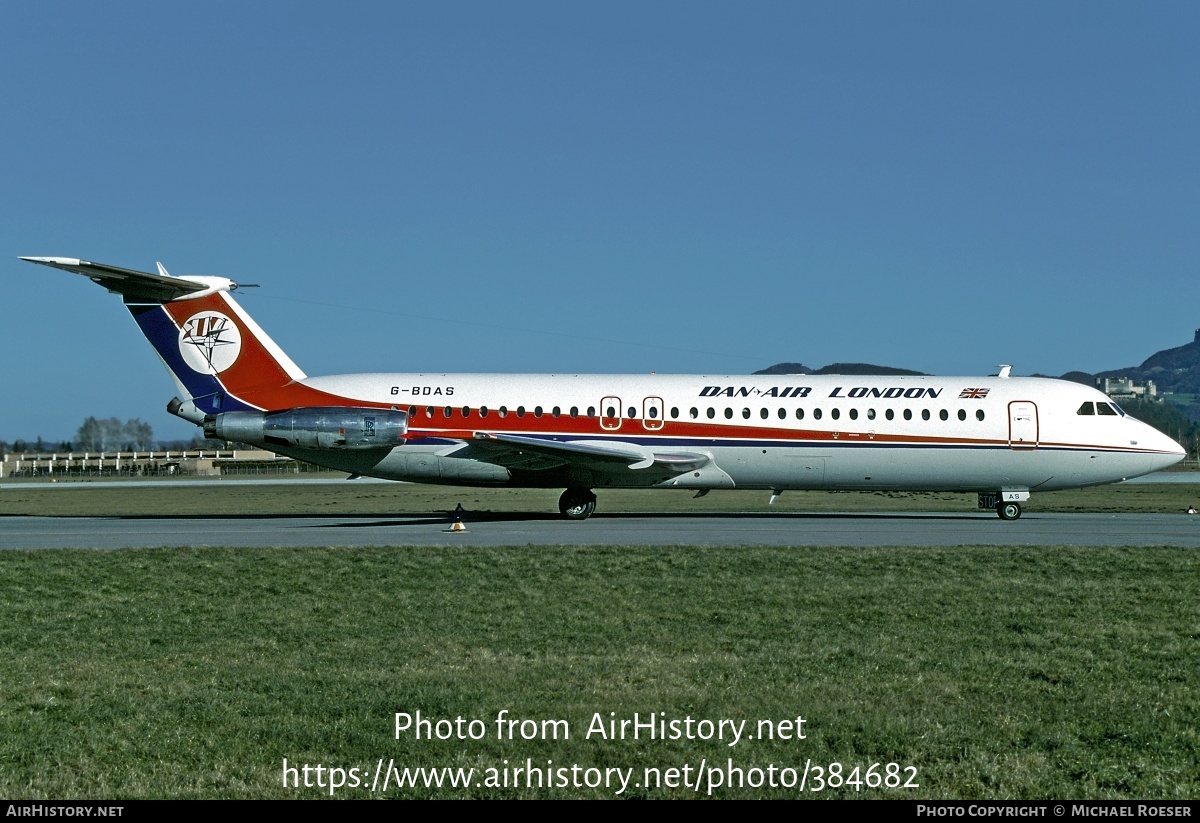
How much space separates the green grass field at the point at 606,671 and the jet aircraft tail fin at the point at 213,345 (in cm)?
1222

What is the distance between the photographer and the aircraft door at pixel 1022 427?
26938 mm

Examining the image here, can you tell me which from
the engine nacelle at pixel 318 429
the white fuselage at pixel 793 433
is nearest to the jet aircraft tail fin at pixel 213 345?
the engine nacelle at pixel 318 429

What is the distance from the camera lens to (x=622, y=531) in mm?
22766

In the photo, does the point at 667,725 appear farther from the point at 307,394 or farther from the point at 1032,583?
the point at 307,394

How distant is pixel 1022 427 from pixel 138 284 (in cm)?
2148

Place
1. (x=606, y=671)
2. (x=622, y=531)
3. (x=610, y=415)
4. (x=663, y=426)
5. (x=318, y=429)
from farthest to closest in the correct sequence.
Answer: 1. (x=610, y=415)
2. (x=663, y=426)
3. (x=318, y=429)
4. (x=622, y=531)
5. (x=606, y=671)

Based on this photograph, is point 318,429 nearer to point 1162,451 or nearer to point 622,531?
point 622,531

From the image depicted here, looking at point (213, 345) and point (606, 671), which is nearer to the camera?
point (606, 671)

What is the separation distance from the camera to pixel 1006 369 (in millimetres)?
29531

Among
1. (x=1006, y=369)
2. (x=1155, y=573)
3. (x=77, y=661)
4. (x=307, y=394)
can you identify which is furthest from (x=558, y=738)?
(x=1006, y=369)

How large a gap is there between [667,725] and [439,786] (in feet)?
5.41

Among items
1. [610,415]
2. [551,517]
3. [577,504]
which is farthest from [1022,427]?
[551,517]

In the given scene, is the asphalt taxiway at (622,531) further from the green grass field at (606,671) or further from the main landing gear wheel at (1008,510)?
the green grass field at (606,671)

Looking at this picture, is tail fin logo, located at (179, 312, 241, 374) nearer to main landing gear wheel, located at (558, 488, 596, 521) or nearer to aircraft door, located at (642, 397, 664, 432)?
main landing gear wheel, located at (558, 488, 596, 521)
